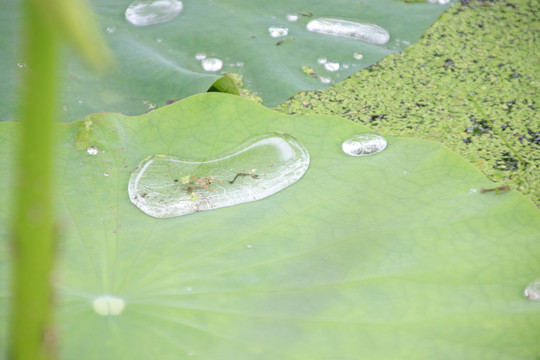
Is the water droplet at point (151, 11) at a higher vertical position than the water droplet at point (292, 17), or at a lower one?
lower

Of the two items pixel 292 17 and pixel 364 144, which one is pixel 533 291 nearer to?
pixel 364 144

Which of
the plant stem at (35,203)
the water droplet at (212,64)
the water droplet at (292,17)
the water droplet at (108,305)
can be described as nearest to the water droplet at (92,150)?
the water droplet at (108,305)

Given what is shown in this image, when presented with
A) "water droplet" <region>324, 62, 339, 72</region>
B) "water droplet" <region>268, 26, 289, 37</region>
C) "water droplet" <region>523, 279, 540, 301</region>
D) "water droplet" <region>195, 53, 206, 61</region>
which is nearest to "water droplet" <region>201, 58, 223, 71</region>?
"water droplet" <region>195, 53, 206, 61</region>

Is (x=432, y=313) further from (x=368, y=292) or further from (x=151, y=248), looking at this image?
(x=151, y=248)

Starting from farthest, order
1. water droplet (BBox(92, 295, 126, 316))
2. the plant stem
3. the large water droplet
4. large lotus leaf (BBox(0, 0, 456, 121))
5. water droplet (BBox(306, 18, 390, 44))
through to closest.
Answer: water droplet (BBox(306, 18, 390, 44)) → large lotus leaf (BBox(0, 0, 456, 121)) → the large water droplet → water droplet (BBox(92, 295, 126, 316)) → the plant stem

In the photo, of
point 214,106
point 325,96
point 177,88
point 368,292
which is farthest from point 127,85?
point 368,292

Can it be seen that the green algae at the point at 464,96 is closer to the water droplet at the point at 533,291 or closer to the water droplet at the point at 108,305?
the water droplet at the point at 533,291

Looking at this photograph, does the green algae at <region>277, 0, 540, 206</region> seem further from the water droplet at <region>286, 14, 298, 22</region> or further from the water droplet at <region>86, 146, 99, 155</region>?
the water droplet at <region>86, 146, 99, 155</region>

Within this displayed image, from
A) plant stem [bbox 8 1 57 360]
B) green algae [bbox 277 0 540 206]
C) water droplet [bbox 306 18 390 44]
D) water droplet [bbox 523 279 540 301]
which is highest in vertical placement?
plant stem [bbox 8 1 57 360]
